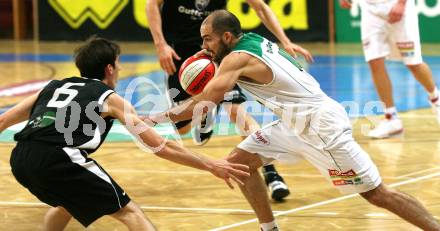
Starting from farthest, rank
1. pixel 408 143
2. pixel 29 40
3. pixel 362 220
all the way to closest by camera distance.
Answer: pixel 29 40
pixel 408 143
pixel 362 220

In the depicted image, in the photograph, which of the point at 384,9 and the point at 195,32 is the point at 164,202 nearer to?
the point at 195,32

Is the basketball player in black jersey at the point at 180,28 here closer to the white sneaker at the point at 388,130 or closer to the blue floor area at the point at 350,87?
the white sneaker at the point at 388,130

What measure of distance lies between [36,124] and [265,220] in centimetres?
166

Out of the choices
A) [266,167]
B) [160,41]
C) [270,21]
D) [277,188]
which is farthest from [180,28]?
[277,188]

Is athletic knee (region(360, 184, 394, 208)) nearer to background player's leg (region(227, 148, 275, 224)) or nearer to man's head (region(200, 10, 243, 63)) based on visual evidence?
background player's leg (region(227, 148, 275, 224))

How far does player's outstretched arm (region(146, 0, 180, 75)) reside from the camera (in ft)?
23.7

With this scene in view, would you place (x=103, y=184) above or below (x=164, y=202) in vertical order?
above

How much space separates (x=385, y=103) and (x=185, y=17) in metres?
2.66

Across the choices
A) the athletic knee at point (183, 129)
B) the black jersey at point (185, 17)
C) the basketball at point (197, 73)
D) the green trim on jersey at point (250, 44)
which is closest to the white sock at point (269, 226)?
the basketball at point (197, 73)

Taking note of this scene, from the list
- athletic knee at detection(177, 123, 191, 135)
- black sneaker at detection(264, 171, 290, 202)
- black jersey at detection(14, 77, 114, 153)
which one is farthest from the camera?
athletic knee at detection(177, 123, 191, 135)

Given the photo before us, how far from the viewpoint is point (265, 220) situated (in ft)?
19.0

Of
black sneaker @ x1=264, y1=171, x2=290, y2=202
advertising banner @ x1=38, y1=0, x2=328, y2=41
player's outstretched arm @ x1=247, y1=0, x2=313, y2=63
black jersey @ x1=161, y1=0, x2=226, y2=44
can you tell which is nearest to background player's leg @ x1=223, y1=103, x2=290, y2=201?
black sneaker @ x1=264, y1=171, x2=290, y2=202

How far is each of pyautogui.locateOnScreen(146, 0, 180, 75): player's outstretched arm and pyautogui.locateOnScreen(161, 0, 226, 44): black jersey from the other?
22 cm

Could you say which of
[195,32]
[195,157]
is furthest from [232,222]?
[195,32]
